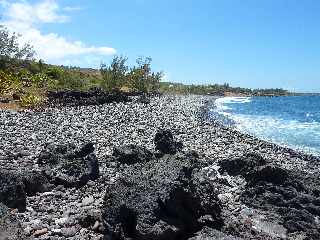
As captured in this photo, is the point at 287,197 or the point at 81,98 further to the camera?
the point at 81,98

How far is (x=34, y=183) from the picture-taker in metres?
13.3

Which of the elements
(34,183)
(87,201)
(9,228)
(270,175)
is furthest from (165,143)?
(9,228)

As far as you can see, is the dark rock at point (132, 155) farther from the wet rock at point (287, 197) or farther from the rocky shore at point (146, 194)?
the wet rock at point (287, 197)

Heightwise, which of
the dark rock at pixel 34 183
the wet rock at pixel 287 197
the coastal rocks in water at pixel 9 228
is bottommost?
the wet rock at pixel 287 197

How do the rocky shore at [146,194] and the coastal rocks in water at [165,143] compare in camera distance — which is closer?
the rocky shore at [146,194]

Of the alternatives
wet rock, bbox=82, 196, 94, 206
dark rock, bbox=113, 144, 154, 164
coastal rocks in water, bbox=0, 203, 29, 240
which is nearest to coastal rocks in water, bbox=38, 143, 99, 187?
wet rock, bbox=82, 196, 94, 206

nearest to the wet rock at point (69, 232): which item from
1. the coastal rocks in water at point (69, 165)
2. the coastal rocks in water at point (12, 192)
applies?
the coastal rocks in water at point (12, 192)

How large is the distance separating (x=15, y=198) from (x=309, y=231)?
7258mm

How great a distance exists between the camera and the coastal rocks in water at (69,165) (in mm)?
14359

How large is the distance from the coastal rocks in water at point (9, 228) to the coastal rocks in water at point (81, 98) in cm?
3474

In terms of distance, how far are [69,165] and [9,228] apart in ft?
22.6

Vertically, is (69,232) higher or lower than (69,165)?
lower

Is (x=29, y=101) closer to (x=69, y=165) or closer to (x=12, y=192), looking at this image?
(x=69, y=165)

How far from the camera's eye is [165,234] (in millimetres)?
9156
